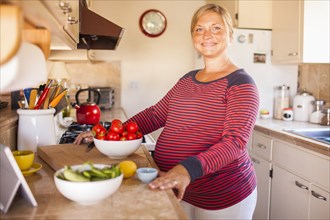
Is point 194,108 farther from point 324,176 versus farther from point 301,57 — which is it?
point 301,57

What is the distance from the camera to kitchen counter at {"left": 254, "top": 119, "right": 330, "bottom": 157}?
6.66 feet

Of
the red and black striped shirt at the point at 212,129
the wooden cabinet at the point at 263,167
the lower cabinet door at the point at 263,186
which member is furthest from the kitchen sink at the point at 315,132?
the red and black striped shirt at the point at 212,129

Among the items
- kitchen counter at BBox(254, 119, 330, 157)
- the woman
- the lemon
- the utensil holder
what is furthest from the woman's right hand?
kitchen counter at BBox(254, 119, 330, 157)

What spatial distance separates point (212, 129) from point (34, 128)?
0.73 meters

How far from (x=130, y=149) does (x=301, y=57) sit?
6.40 feet

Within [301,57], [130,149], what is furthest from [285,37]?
[130,149]

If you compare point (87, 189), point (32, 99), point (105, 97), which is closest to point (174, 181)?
point (87, 189)

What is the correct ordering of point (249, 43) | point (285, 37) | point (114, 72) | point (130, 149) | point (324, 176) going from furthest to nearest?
point (114, 72) < point (249, 43) < point (285, 37) < point (324, 176) < point (130, 149)

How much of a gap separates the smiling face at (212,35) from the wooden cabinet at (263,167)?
4.50ft

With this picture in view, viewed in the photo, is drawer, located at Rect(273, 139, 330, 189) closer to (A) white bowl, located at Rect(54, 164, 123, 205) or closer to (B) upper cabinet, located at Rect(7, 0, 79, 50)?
(A) white bowl, located at Rect(54, 164, 123, 205)

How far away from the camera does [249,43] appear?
317 cm

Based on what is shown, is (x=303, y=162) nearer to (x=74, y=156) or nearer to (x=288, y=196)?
(x=288, y=196)

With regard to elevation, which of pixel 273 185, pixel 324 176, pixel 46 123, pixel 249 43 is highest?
pixel 249 43

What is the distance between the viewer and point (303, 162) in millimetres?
2193
